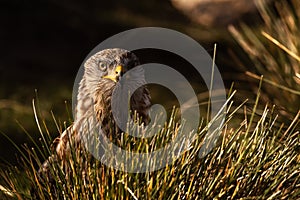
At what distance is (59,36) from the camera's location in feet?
22.3

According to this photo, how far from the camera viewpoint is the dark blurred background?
5699mm

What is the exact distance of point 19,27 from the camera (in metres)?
6.78

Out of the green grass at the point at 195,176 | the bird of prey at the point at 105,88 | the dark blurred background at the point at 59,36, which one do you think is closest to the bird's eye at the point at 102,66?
the bird of prey at the point at 105,88

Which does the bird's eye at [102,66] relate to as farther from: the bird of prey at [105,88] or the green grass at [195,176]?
the green grass at [195,176]

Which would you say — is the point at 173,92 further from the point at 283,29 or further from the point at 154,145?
the point at 154,145

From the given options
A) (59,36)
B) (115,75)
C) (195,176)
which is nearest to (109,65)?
(115,75)

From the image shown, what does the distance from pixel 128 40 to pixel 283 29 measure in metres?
0.80

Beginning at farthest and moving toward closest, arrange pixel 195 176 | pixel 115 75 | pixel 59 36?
pixel 59 36 < pixel 115 75 < pixel 195 176

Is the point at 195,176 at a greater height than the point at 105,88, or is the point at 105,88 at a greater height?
the point at 105,88

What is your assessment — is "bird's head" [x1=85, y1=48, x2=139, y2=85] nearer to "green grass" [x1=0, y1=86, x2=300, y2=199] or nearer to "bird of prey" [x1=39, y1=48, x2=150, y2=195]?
"bird of prey" [x1=39, y1=48, x2=150, y2=195]

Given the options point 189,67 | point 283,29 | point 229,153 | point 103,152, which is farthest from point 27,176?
point 189,67

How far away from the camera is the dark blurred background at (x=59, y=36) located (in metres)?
5.70

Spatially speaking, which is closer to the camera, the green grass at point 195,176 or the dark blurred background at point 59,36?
the green grass at point 195,176

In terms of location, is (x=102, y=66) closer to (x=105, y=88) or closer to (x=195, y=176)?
(x=105, y=88)
